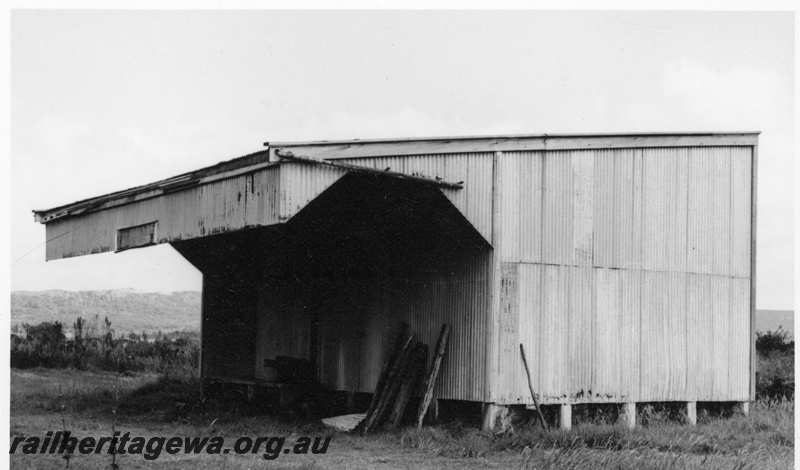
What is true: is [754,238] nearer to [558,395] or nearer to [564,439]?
[558,395]

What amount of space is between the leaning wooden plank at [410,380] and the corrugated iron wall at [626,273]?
162 cm

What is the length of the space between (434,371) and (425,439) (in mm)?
1569

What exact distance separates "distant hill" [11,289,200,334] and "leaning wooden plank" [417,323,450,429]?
1510 inches

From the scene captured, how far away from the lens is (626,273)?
1716 centimetres

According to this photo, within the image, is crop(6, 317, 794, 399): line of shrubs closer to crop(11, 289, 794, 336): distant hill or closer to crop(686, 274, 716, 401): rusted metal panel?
crop(686, 274, 716, 401): rusted metal panel

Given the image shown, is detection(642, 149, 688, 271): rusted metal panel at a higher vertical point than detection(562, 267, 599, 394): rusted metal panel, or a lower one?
higher

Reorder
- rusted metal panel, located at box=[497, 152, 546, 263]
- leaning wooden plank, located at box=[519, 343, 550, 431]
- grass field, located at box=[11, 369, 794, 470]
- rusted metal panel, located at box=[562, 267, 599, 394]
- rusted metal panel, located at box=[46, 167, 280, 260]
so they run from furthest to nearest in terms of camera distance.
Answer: rusted metal panel, located at box=[562, 267, 599, 394]
rusted metal panel, located at box=[497, 152, 546, 263]
leaning wooden plank, located at box=[519, 343, 550, 431]
rusted metal panel, located at box=[46, 167, 280, 260]
grass field, located at box=[11, 369, 794, 470]

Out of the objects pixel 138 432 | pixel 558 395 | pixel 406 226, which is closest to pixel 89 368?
pixel 138 432

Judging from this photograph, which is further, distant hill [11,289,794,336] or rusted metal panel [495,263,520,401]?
distant hill [11,289,794,336]

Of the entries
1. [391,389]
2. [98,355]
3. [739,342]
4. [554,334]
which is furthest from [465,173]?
[98,355]

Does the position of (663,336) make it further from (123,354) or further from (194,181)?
(123,354)

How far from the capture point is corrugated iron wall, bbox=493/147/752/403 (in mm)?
16047

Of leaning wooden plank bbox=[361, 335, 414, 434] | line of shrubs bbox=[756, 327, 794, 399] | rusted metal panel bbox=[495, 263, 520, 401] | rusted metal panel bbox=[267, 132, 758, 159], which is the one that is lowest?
line of shrubs bbox=[756, 327, 794, 399]

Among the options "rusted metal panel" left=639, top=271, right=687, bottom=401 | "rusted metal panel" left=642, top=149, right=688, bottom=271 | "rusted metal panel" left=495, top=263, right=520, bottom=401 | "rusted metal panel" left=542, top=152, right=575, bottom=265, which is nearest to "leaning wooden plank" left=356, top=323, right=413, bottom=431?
"rusted metal panel" left=495, top=263, right=520, bottom=401
